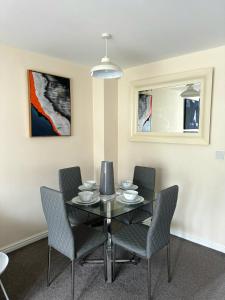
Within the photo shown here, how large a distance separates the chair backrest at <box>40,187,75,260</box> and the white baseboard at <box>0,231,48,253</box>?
99 centimetres

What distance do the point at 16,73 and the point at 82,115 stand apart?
1.08m

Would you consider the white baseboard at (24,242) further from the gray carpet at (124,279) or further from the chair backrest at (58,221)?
the chair backrest at (58,221)

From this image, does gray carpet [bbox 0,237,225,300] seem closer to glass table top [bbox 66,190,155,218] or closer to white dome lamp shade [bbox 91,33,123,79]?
glass table top [bbox 66,190,155,218]

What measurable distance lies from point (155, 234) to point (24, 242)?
1744 mm

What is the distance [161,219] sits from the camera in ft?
5.99

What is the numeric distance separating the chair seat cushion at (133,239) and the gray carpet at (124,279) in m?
0.40

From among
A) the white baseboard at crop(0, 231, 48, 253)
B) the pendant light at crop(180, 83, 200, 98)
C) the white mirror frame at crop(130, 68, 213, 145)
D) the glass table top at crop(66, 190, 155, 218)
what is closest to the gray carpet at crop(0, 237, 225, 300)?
the white baseboard at crop(0, 231, 48, 253)

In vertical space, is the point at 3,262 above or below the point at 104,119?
below

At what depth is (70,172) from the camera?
2.79m

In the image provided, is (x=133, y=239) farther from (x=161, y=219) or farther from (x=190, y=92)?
(x=190, y=92)

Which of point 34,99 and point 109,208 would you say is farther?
point 34,99

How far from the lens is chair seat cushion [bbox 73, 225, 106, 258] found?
1.89 metres

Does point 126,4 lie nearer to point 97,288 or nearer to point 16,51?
point 16,51

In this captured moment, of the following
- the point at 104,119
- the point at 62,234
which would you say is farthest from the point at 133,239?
the point at 104,119
